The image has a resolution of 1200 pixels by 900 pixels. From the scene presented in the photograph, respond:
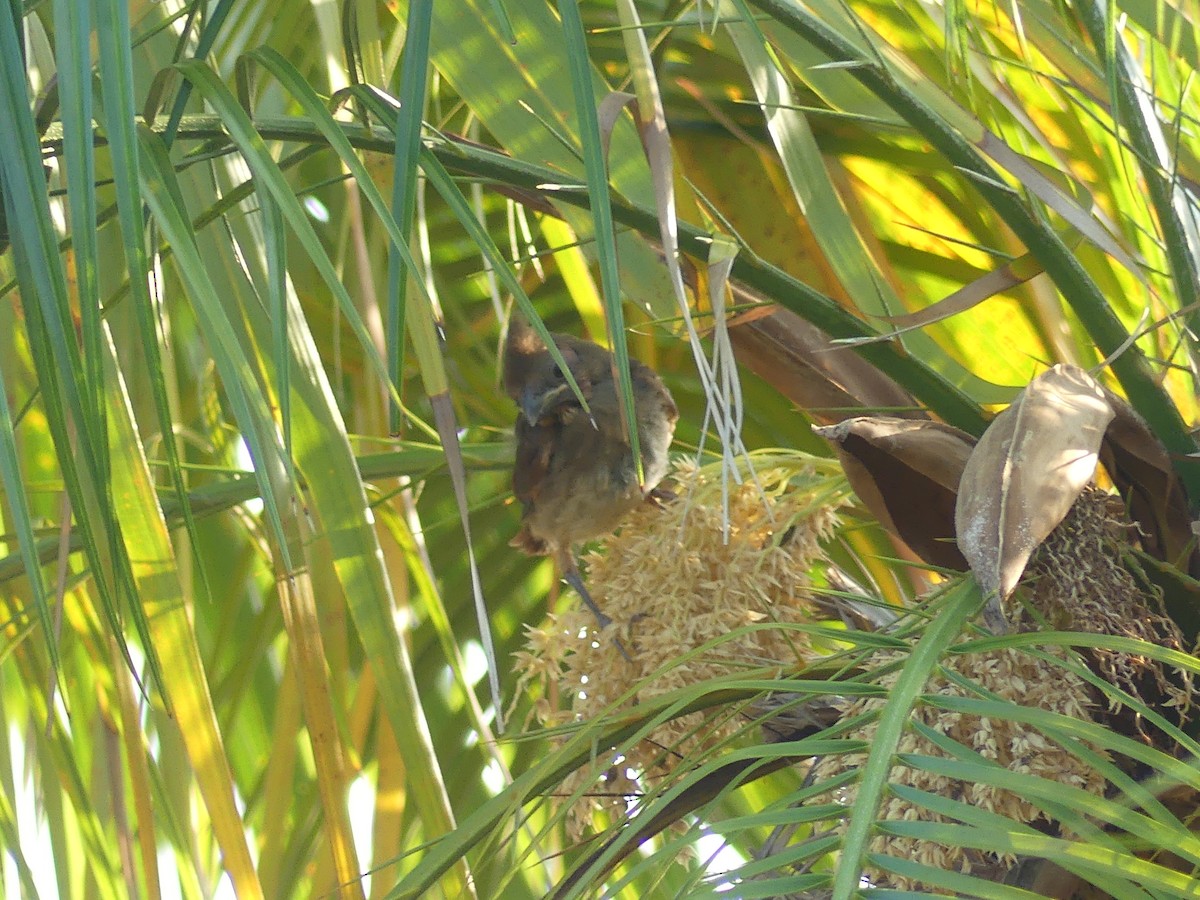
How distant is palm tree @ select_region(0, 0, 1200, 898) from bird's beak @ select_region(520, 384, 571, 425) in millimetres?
67

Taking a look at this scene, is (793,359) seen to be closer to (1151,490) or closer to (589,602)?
(589,602)

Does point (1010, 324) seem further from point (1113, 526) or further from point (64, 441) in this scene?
point (64, 441)

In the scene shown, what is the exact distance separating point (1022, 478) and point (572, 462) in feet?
1.96

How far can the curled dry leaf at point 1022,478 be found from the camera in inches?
24.3

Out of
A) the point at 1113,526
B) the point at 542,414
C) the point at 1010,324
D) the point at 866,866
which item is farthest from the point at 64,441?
the point at 1010,324

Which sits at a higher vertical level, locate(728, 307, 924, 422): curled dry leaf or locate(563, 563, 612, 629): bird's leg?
locate(728, 307, 924, 422): curled dry leaf

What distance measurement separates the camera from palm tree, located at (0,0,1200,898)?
0.55 meters

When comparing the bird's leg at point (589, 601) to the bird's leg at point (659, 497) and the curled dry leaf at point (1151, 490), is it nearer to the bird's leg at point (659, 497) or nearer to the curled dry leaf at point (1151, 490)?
the bird's leg at point (659, 497)

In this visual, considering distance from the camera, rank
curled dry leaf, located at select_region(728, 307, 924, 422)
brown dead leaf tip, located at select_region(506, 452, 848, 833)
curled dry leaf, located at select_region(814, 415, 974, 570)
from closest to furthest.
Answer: curled dry leaf, located at select_region(814, 415, 974, 570) < brown dead leaf tip, located at select_region(506, 452, 848, 833) < curled dry leaf, located at select_region(728, 307, 924, 422)

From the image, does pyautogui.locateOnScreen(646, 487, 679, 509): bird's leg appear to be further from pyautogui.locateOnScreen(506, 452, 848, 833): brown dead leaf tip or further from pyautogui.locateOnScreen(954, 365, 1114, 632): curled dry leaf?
pyautogui.locateOnScreen(954, 365, 1114, 632): curled dry leaf

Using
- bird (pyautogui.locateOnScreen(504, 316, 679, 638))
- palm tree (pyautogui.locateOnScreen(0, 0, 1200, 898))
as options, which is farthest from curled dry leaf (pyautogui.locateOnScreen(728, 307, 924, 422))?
bird (pyautogui.locateOnScreen(504, 316, 679, 638))

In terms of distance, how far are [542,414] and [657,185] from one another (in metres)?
0.66

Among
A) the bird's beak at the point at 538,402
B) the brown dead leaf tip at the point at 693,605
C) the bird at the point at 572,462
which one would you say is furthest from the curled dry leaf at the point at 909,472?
the bird's beak at the point at 538,402

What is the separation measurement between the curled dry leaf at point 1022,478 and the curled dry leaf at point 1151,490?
77mm
